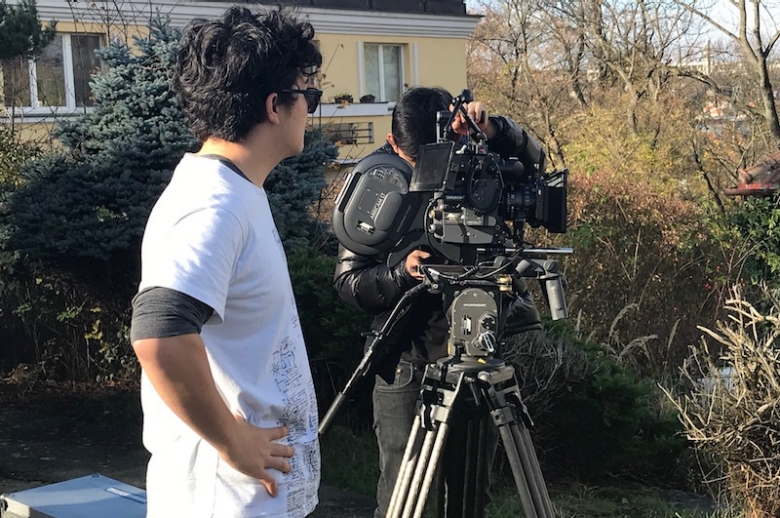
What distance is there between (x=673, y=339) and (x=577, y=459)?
2.51m

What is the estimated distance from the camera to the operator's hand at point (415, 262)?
113 inches

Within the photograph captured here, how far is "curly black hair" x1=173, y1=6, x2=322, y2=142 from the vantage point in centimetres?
181

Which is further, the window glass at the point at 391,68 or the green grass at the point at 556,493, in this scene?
the window glass at the point at 391,68

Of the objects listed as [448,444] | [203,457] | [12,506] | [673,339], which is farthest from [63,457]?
[673,339]

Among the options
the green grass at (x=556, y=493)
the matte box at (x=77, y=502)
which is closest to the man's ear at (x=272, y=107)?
the matte box at (x=77, y=502)

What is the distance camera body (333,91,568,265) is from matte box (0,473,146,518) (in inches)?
47.5

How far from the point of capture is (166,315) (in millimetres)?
1585

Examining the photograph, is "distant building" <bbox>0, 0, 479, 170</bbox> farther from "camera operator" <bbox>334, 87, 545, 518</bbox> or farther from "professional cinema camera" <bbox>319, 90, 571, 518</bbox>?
"professional cinema camera" <bbox>319, 90, 571, 518</bbox>

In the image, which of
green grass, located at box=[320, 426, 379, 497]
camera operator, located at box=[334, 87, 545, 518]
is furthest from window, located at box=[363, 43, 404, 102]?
camera operator, located at box=[334, 87, 545, 518]

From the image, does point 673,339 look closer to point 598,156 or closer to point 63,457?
point 63,457

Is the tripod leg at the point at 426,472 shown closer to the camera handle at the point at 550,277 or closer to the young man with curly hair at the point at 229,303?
the camera handle at the point at 550,277

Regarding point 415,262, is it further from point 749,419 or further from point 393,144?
point 749,419

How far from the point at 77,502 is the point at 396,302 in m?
1.34

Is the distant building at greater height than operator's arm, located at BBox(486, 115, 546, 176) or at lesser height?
greater
